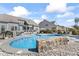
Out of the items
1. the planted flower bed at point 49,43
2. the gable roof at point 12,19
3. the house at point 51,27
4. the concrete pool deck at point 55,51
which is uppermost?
the gable roof at point 12,19

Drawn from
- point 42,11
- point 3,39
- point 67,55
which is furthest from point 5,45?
point 67,55

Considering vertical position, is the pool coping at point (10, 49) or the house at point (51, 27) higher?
the house at point (51, 27)

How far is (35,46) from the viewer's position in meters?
3.63

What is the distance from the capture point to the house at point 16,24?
3627 millimetres

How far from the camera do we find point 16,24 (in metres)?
3.71

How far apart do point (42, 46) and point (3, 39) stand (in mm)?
732

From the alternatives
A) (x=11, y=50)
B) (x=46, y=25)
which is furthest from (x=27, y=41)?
(x=46, y=25)

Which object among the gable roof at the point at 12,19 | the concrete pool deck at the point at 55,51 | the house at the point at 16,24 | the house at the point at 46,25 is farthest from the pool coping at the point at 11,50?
the house at the point at 46,25

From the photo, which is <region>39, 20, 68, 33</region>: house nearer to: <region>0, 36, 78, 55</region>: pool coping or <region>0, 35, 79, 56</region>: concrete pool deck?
<region>0, 35, 79, 56</region>: concrete pool deck

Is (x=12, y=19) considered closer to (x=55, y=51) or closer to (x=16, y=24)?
(x=16, y=24)

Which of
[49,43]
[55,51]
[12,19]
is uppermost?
[12,19]

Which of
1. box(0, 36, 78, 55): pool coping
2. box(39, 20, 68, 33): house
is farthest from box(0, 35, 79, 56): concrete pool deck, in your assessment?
box(39, 20, 68, 33): house

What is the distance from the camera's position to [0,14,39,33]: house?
3.63 m

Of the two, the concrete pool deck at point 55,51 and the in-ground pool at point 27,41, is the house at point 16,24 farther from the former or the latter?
the concrete pool deck at point 55,51
